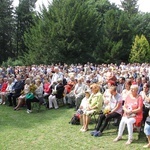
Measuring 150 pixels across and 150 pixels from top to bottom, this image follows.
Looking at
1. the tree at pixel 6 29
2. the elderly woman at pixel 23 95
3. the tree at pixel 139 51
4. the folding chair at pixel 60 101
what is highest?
the tree at pixel 6 29

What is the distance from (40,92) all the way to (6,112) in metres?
1.46

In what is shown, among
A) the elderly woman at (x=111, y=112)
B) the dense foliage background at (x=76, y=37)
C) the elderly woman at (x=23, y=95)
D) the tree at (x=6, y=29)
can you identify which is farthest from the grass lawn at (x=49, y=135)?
the tree at (x=6, y=29)

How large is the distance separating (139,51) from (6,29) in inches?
794

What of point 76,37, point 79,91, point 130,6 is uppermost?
point 130,6

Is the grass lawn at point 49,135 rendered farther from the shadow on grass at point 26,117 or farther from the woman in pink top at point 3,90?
the woman in pink top at point 3,90

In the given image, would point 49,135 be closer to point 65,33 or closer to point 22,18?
point 65,33

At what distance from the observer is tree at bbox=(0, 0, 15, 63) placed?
1694 inches

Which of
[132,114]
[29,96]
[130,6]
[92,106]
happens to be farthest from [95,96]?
[130,6]

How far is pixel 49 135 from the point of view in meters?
7.38

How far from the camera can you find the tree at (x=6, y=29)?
43031mm

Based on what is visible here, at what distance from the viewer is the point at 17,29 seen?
47.0 metres

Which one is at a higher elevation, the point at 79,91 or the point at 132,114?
the point at 79,91

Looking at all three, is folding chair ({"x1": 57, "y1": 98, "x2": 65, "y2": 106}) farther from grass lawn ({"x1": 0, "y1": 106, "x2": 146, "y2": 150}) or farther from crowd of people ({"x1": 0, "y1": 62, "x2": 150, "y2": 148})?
grass lawn ({"x1": 0, "y1": 106, "x2": 146, "y2": 150})

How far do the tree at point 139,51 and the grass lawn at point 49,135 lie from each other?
29.2 metres
